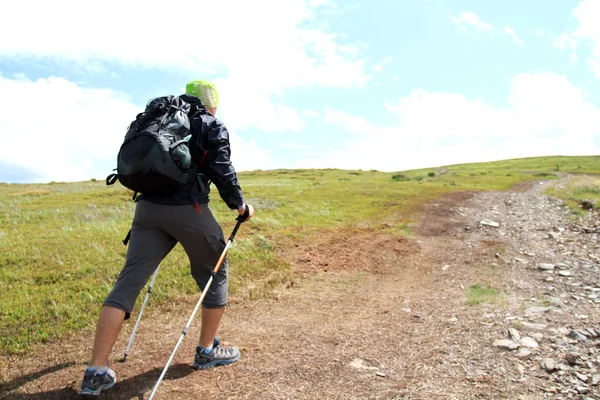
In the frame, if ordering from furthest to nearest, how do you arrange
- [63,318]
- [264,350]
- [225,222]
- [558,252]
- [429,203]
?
[429,203] < [225,222] < [558,252] < [63,318] < [264,350]

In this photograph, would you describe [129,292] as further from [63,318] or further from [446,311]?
[446,311]

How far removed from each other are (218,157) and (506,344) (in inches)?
184

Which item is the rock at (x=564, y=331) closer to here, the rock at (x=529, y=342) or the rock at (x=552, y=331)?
the rock at (x=552, y=331)

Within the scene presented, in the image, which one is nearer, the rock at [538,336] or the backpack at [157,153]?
the backpack at [157,153]

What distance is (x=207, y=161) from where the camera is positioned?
5.02 m

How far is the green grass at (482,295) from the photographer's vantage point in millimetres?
8664

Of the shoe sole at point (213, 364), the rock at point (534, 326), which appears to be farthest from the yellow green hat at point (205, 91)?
the rock at point (534, 326)

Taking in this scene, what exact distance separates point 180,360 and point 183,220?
2.07 metres

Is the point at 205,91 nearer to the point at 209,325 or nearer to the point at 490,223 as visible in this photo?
the point at 209,325

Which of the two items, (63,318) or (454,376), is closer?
(454,376)

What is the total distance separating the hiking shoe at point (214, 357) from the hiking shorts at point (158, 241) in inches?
43.9

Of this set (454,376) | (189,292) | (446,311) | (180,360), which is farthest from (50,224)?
(454,376)

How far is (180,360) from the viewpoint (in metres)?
5.89

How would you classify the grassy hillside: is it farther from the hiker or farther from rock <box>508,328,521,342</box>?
rock <box>508,328,521,342</box>
